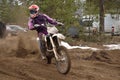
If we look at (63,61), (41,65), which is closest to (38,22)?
(41,65)

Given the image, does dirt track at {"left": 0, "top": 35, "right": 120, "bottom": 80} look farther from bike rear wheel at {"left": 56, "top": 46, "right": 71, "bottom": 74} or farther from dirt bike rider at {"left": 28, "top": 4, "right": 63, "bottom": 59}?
dirt bike rider at {"left": 28, "top": 4, "right": 63, "bottom": 59}

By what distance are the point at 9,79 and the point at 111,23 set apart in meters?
33.9

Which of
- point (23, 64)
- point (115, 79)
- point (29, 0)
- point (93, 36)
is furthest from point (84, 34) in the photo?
point (115, 79)

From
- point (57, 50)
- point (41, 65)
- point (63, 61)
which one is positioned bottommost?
point (41, 65)

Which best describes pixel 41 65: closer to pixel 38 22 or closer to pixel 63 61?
pixel 38 22

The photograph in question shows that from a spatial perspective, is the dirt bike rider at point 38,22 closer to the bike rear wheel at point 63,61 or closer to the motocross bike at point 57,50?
the motocross bike at point 57,50

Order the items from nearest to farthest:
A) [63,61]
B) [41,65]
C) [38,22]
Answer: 1. [63,61]
2. [38,22]
3. [41,65]

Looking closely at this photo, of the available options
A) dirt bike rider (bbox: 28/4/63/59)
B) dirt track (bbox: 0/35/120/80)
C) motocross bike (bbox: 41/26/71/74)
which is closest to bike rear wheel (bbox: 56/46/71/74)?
motocross bike (bbox: 41/26/71/74)

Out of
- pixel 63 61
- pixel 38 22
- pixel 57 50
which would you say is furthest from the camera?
pixel 38 22

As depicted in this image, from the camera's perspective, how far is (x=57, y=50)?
32.3ft

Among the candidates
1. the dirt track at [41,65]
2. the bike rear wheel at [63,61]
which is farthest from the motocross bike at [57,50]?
the dirt track at [41,65]

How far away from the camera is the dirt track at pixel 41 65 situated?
950cm

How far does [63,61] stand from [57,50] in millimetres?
382

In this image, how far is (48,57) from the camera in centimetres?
1095
